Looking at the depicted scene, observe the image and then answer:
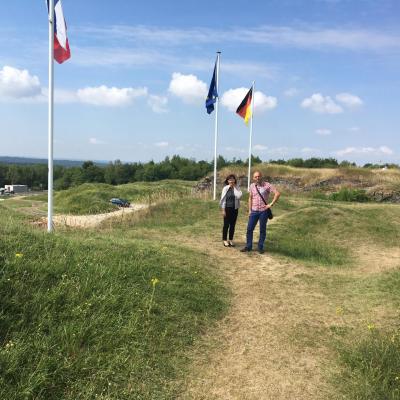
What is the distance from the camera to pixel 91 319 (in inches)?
170

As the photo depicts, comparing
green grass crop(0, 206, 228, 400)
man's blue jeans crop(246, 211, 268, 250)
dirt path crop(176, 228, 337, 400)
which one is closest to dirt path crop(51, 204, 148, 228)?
man's blue jeans crop(246, 211, 268, 250)

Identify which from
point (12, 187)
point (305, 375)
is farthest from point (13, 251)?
point (12, 187)

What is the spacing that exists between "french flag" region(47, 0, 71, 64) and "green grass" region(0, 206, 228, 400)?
12.3ft

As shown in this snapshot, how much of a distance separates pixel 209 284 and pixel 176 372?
7.93ft

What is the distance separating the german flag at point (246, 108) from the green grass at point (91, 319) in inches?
A: 444

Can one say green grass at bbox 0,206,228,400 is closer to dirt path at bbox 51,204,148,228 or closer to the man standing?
the man standing

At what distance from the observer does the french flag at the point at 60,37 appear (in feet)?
25.7

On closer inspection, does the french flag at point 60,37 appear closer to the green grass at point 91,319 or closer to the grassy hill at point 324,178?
the green grass at point 91,319

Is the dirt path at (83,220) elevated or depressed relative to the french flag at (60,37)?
depressed

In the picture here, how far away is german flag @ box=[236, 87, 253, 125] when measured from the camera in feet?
54.3

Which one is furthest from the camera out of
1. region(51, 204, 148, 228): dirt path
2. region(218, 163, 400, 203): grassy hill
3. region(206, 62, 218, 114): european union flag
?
region(218, 163, 400, 203): grassy hill

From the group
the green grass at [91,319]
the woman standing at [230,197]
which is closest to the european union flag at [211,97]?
the woman standing at [230,197]

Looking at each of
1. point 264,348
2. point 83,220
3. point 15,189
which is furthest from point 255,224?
point 15,189

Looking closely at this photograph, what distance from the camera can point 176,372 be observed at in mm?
4000
